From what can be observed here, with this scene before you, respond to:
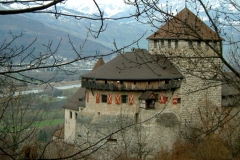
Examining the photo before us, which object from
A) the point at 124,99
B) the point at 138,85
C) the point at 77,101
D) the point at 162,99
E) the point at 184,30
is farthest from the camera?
the point at 77,101

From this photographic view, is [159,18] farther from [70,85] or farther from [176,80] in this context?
[70,85]

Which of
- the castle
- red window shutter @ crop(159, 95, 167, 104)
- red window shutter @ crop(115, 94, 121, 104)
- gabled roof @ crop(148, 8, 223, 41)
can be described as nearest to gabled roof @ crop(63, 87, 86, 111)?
the castle

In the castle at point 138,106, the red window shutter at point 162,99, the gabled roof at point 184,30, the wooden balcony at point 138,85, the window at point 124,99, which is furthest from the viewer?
the window at point 124,99

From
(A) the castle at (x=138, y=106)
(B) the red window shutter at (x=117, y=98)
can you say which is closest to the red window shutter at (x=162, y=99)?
(A) the castle at (x=138, y=106)

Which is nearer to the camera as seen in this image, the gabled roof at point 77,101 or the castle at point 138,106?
the castle at point 138,106

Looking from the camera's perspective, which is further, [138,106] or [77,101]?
[77,101]

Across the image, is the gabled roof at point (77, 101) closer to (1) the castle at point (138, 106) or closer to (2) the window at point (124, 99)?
(1) the castle at point (138, 106)

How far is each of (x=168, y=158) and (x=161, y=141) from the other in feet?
7.78

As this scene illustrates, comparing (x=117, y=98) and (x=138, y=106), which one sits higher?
(x=117, y=98)

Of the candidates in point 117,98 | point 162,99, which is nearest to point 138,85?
point 117,98

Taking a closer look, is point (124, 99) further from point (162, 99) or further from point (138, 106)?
point (162, 99)

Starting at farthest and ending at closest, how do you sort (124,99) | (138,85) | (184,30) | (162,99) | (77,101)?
(77,101), (124,99), (162,99), (138,85), (184,30)

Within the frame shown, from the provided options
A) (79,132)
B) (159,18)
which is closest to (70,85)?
(79,132)

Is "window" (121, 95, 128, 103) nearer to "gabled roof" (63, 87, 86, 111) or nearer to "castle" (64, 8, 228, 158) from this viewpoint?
"castle" (64, 8, 228, 158)
